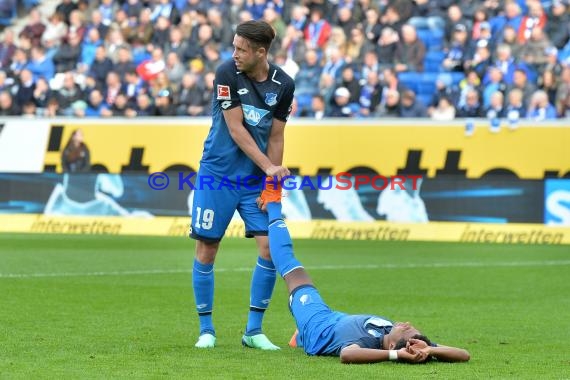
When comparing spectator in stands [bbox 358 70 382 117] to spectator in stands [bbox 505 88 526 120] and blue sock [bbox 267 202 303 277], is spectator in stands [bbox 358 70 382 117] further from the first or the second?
blue sock [bbox 267 202 303 277]

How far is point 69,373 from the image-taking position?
24.5 feet

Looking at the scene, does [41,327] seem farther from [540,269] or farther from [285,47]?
A: [285,47]

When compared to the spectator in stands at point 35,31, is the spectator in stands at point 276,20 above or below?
above

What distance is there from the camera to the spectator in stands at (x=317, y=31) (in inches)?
1031

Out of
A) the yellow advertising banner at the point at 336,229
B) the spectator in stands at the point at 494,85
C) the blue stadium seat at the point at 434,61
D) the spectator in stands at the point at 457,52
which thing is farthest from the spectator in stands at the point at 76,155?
the spectator in stands at the point at 494,85

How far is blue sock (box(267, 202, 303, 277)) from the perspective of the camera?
8.53 m

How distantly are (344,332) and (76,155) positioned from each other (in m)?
16.1

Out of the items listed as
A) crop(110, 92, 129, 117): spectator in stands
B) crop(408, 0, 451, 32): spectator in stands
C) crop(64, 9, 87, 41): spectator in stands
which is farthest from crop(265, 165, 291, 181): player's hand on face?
crop(64, 9, 87, 41): spectator in stands

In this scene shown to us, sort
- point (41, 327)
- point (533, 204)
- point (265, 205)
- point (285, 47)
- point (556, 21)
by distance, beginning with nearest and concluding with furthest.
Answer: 1. point (265, 205)
2. point (41, 327)
3. point (533, 204)
4. point (556, 21)
5. point (285, 47)

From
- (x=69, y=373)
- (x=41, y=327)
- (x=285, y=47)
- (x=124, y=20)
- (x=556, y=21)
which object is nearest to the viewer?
(x=69, y=373)

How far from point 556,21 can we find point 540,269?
8.87m

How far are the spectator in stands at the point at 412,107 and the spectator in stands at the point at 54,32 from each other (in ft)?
32.2

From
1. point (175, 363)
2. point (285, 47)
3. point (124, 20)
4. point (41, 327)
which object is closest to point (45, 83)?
point (124, 20)

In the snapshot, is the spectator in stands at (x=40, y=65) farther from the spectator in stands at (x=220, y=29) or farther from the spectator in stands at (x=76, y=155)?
the spectator in stands at (x=76, y=155)
